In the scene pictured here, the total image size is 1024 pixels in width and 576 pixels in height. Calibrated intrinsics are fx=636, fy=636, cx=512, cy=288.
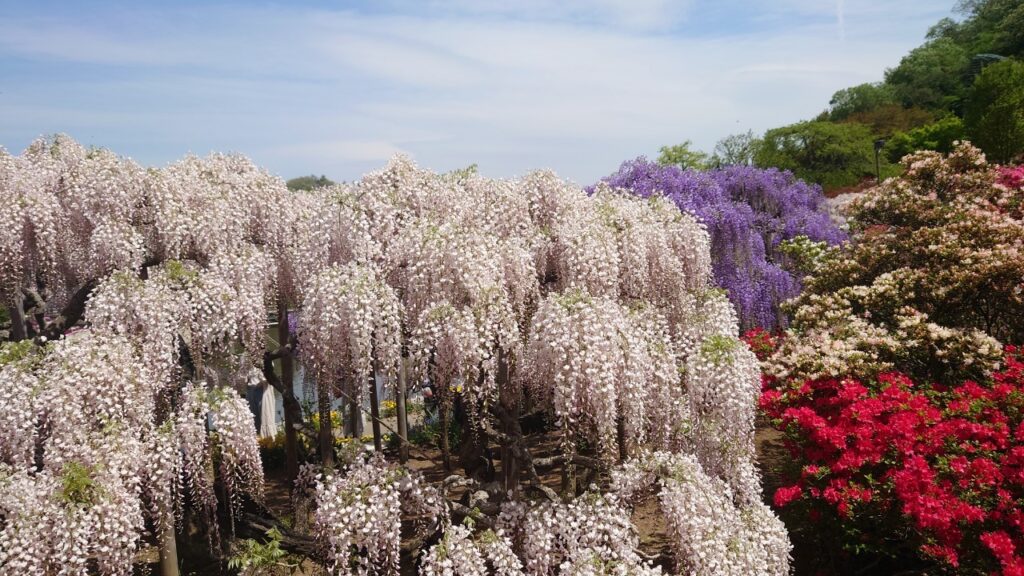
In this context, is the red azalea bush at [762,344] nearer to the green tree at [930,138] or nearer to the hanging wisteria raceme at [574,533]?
the hanging wisteria raceme at [574,533]

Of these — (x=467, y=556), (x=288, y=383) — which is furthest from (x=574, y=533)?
(x=288, y=383)

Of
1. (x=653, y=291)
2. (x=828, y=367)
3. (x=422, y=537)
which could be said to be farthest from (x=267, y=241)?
(x=828, y=367)

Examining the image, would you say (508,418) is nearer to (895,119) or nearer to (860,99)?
(895,119)

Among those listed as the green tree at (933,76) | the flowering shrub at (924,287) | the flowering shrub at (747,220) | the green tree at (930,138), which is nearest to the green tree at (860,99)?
the green tree at (933,76)

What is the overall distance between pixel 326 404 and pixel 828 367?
7.04 meters

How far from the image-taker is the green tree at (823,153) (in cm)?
3919

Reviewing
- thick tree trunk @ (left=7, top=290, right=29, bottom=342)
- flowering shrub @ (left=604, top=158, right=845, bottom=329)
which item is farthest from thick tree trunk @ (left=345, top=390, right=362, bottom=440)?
flowering shrub @ (left=604, top=158, right=845, bottom=329)

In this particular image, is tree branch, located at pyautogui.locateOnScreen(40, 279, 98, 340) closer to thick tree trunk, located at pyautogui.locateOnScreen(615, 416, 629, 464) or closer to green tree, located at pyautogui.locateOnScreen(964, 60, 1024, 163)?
thick tree trunk, located at pyautogui.locateOnScreen(615, 416, 629, 464)

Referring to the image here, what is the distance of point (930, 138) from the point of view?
3969cm

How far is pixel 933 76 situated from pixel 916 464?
59.7 meters

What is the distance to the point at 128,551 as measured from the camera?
681cm

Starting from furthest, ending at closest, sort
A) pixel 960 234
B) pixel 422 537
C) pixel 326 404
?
pixel 960 234 < pixel 326 404 < pixel 422 537

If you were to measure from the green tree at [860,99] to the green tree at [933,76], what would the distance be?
1.12 m

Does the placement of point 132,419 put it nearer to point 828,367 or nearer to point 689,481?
point 689,481
